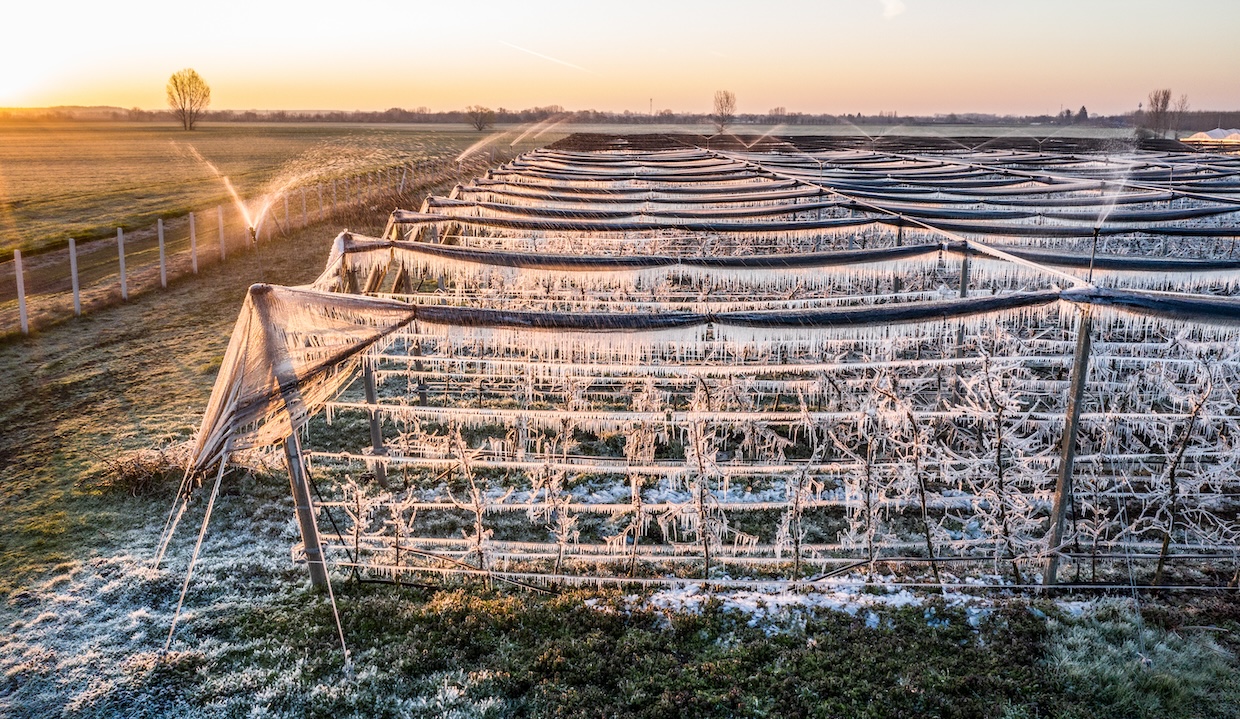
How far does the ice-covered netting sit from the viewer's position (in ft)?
16.7

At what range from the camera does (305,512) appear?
521cm

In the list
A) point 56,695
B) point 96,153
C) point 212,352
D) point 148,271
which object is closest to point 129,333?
point 212,352

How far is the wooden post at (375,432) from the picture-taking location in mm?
7031

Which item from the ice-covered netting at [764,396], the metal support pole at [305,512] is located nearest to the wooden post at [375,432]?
the ice-covered netting at [764,396]

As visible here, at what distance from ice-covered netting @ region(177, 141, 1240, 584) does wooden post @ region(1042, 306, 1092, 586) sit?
0.06 feet

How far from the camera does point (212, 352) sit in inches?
470

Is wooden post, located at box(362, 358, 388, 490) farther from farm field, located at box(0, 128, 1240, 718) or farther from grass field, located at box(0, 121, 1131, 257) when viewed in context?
grass field, located at box(0, 121, 1131, 257)

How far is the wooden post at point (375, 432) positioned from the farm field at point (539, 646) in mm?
1155

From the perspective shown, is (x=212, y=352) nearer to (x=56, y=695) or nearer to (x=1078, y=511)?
(x=56, y=695)

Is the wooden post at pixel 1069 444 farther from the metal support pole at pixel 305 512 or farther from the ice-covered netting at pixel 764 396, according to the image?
the metal support pole at pixel 305 512

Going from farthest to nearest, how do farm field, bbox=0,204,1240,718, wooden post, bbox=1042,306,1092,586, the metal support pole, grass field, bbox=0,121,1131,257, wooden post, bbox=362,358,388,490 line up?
Answer: grass field, bbox=0,121,1131,257
wooden post, bbox=362,358,388,490
the metal support pole
wooden post, bbox=1042,306,1092,586
farm field, bbox=0,204,1240,718

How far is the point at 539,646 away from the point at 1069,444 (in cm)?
375

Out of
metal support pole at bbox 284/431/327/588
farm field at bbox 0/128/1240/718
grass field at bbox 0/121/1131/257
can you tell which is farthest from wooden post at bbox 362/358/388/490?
grass field at bbox 0/121/1131/257

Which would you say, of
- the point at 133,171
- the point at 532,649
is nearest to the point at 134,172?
the point at 133,171
